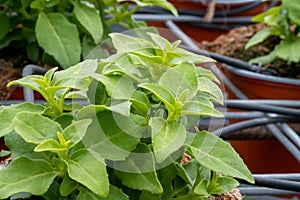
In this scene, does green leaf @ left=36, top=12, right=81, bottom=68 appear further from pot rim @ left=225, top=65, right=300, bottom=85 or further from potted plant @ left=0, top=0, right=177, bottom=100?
pot rim @ left=225, top=65, right=300, bottom=85

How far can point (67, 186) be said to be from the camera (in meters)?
0.48

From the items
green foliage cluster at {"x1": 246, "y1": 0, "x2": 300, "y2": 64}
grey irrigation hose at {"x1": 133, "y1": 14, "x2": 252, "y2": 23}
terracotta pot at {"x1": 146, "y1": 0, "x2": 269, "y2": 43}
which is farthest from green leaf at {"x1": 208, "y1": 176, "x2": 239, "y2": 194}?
terracotta pot at {"x1": 146, "y1": 0, "x2": 269, "y2": 43}

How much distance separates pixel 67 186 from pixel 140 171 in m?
0.07

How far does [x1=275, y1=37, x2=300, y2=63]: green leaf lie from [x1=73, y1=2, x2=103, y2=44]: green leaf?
436 millimetres

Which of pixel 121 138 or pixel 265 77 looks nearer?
pixel 121 138

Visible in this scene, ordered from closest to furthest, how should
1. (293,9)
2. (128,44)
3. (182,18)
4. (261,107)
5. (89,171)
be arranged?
(89,171)
(128,44)
(261,107)
(293,9)
(182,18)

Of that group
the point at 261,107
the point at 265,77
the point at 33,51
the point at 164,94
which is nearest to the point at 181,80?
the point at 164,94

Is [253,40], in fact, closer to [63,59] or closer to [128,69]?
[63,59]

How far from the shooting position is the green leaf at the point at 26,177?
0.45 m

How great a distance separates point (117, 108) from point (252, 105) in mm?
486

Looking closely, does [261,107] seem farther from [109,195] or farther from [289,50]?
[109,195]

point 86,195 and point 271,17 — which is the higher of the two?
point 86,195

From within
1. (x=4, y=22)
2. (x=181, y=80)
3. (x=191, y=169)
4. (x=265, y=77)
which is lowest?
(x=265, y=77)

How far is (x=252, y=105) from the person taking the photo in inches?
35.4
